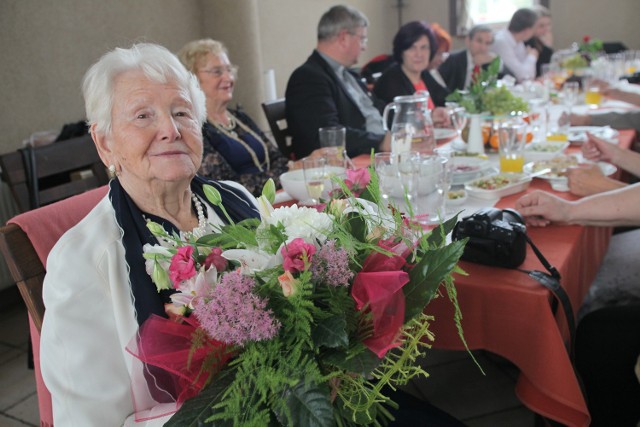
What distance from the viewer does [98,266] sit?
107 centimetres

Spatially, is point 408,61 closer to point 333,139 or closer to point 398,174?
point 333,139

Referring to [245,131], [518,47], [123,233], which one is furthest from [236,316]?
[518,47]

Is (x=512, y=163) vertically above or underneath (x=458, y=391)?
above

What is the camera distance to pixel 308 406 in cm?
70

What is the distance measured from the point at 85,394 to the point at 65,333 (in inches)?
4.4

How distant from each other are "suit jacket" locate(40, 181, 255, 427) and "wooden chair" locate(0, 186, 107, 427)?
129 mm

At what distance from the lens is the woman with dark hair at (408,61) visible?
384 centimetres

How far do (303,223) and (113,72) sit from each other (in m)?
0.65

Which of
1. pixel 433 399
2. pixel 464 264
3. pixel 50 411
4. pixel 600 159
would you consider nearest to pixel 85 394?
pixel 50 411

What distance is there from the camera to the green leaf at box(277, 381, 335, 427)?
69cm

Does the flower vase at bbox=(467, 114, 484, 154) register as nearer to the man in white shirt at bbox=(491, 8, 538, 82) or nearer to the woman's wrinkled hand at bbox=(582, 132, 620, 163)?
the woman's wrinkled hand at bbox=(582, 132, 620, 163)

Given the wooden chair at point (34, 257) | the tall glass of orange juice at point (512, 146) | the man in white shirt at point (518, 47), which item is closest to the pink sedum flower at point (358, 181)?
the wooden chair at point (34, 257)

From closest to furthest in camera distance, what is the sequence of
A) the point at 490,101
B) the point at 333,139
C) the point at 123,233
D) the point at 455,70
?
the point at 123,233, the point at 333,139, the point at 490,101, the point at 455,70

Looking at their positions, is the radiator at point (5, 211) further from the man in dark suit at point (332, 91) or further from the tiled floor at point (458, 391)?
the man in dark suit at point (332, 91)
